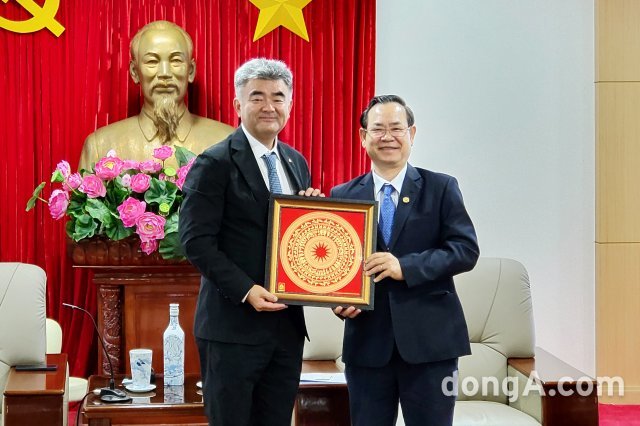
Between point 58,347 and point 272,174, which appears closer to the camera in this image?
point 272,174

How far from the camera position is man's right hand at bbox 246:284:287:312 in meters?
1.99

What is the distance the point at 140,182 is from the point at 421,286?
143 cm

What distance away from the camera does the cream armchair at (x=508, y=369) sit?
268 cm

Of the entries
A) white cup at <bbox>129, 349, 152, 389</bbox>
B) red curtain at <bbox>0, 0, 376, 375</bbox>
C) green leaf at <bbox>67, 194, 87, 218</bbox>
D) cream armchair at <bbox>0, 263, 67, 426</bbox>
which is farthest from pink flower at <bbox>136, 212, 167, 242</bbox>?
A: red curtain at <bbox>0, 0, 376, 375</bbox>

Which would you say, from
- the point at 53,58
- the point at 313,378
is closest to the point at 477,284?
the point at 313,378

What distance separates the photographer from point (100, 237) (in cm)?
331

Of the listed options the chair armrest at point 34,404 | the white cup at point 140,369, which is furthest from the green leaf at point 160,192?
the chair armrest at point 34,404

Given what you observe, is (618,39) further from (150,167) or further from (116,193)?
(116,193)

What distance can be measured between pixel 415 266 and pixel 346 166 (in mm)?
2185

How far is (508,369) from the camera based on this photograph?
3088mm

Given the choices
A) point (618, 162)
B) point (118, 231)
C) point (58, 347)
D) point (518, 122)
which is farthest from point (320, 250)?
point (618, 162)

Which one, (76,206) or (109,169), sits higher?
(109,169)

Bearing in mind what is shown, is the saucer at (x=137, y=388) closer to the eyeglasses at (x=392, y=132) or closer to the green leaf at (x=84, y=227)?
the green leaf at (x=84, y=227)

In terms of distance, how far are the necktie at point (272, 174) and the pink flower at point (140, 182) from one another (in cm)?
118
